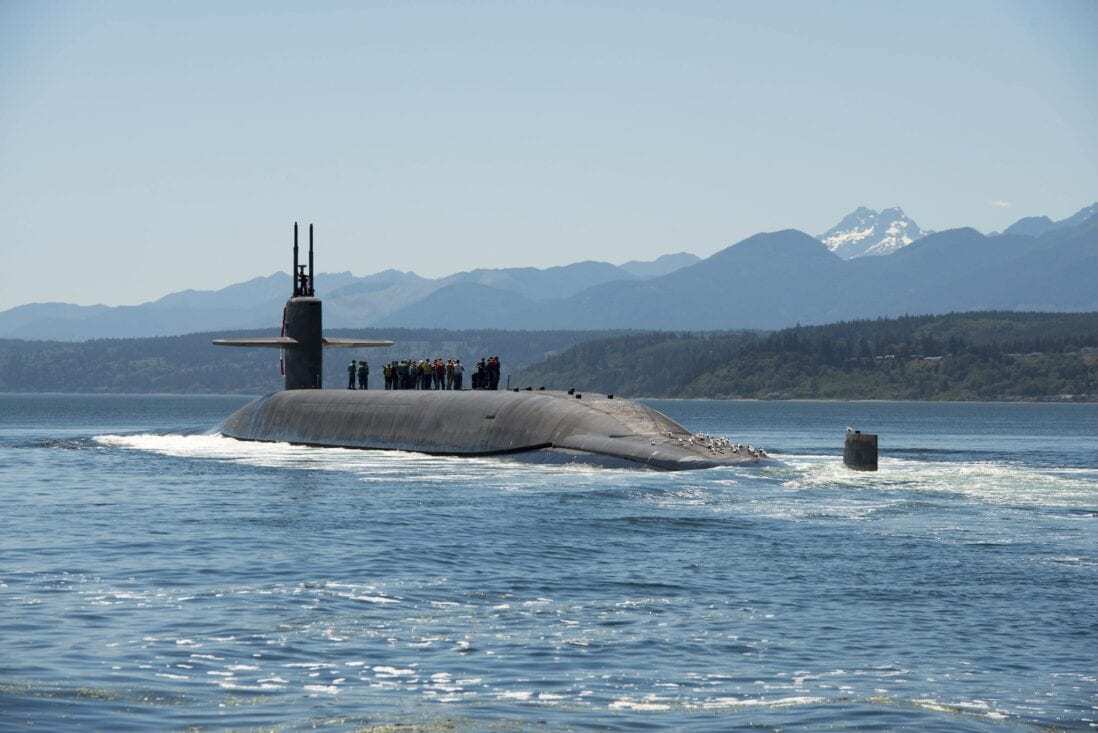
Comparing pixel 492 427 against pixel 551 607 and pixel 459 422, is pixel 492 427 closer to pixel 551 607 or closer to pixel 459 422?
pixel 459 422

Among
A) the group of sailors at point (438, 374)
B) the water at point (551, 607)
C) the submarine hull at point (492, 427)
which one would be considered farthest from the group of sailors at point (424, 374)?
the water at point (551, 607)

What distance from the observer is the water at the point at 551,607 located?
15.4 m

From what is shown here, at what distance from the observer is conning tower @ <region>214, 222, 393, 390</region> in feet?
213

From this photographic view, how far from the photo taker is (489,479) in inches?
1726

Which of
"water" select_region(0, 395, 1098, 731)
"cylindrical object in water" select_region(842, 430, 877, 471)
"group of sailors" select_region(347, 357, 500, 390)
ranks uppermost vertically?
"group of sailors" select_region(347, 357, 500, 390)

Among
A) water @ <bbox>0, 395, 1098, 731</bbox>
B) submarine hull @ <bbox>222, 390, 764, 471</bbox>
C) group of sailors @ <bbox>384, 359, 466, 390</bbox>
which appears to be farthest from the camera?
group of sailors @ <bbox>384, 359, 466, 390</bbox>

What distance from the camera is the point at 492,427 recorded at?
52.2m

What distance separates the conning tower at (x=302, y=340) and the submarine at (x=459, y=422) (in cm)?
4

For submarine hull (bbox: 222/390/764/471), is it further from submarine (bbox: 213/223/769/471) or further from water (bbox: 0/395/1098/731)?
water (bbox: 0/395/1098/731)

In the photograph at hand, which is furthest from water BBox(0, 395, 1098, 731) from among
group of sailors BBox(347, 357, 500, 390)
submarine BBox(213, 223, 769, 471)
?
group of sailors BBox(347, 357, 500, 390)

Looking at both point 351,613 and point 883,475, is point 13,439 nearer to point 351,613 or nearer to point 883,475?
point 883,475

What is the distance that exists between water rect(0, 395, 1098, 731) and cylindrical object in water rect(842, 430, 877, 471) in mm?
5669

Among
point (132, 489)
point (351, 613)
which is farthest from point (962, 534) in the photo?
point (132, 489)

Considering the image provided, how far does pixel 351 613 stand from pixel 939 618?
317 inches
